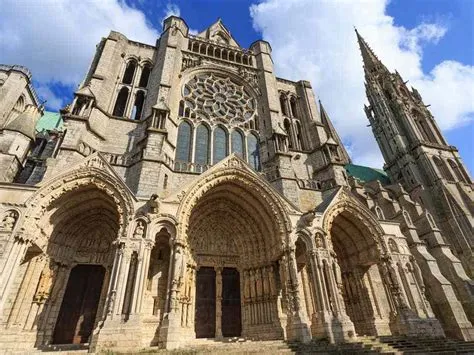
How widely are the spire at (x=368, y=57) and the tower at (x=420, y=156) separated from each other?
0.39 ft

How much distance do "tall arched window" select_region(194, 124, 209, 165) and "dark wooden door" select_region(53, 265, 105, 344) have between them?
634cm

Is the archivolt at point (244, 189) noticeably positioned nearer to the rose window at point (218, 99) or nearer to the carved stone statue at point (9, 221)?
the carved stone statue at point (9, 221)

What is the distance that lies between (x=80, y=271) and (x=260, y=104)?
1281 centimetres

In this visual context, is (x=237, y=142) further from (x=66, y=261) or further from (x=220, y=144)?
(x=66, y=261)

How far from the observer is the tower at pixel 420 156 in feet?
63.5

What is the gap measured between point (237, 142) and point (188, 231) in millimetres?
6183

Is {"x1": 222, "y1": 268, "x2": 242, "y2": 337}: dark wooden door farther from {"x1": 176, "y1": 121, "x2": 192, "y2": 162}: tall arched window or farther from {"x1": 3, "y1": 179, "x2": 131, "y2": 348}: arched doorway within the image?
Result: {"x1": 176, "y1": 121, "x2": 192, "y2": 162}: tall arched window

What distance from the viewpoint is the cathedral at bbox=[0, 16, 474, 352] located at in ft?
26.1

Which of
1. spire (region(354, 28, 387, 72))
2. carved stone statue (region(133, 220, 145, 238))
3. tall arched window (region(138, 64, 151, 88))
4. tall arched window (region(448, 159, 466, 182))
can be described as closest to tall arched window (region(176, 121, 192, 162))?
tall arched window (region(138, 64, 151, 88))

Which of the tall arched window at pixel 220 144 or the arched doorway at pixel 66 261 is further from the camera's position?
the tall arched window at pixel 220 144

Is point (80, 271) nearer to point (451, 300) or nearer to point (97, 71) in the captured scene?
point (97, 71)

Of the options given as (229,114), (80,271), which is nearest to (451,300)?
(229,114)

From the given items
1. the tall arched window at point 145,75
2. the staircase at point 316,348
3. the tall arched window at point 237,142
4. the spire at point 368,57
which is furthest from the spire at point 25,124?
the spire at point 368,57

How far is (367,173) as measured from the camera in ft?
92.7
